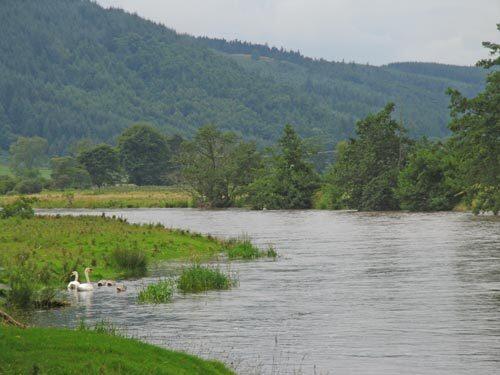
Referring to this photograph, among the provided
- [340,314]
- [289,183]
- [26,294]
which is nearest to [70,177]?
[289,183]

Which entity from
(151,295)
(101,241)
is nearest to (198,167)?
(101,241)

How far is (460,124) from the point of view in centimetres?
7969

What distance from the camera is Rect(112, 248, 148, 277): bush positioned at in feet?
134

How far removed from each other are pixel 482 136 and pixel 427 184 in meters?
19.7

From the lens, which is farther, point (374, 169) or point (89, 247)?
point (374, 169)

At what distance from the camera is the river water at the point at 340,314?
2212cm

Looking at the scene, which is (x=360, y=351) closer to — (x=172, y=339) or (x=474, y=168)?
(x=172, y=339)

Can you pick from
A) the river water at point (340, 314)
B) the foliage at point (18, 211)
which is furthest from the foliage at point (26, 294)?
the foliage at point (18, 211)

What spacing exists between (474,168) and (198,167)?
50859 millimetres

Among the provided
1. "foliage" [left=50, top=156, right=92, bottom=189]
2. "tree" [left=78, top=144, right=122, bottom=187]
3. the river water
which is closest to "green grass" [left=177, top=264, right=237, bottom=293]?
the river water

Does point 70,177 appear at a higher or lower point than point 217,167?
Answer: lower

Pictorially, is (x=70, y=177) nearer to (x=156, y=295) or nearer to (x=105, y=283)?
(x=105, y=283)

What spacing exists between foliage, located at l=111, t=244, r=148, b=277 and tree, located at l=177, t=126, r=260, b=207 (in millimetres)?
79007

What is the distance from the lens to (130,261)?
135ft
